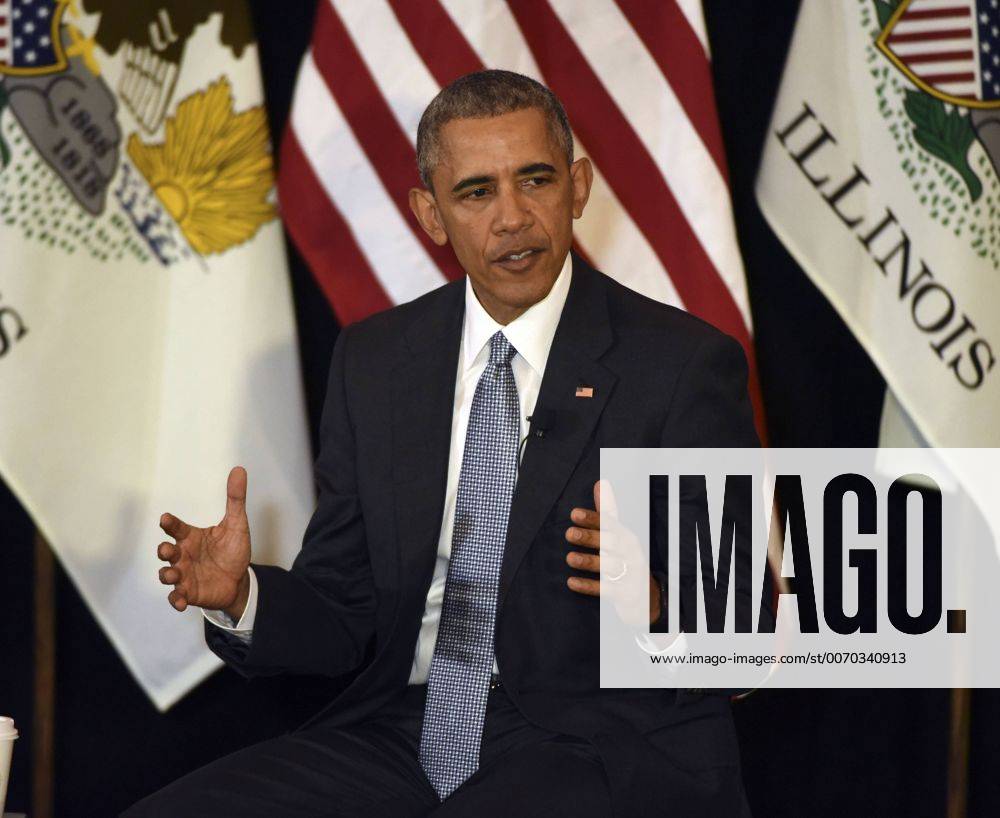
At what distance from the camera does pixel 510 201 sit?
92.7 inches

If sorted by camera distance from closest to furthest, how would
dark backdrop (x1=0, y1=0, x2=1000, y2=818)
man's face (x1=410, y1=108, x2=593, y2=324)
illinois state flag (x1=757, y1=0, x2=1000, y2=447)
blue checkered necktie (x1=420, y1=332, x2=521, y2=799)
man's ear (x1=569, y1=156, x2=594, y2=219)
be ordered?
blue checkered necktie (x1=420, y1=332, x2=521, y2=799) → man's face (x1=410, y1=108, x2=593, y2=324) → man's ear (x1=569, y1=156, x2=594, y2=219) → illinois state flag (x1=757, y1=0, x2=1000, y2=447) → dark backdrop (x1=0, y1=0, x2=1000, y2=818)

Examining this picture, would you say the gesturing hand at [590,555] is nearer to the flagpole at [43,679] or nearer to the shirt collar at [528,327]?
the shirt collar at [528,327]

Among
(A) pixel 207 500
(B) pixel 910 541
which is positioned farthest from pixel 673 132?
(A) pixel 207 500

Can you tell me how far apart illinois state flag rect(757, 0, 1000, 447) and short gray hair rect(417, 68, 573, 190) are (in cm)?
89

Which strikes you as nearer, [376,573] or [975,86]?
[376,573]

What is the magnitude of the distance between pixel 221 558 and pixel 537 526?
56 centimetres

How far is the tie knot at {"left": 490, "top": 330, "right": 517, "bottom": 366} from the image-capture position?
2381 mm

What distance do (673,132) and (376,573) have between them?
4.49 ft

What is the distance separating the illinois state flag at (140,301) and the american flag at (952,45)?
1.57 meters

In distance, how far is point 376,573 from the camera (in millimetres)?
2391

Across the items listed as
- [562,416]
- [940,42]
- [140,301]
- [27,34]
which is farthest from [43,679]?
[940,42]

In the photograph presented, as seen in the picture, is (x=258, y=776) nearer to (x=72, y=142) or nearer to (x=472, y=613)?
(x=472, y=613)

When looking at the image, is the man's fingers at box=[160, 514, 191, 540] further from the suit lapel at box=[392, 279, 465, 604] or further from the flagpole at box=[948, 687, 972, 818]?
the flagpole at box=[948, 687, 972, 818]

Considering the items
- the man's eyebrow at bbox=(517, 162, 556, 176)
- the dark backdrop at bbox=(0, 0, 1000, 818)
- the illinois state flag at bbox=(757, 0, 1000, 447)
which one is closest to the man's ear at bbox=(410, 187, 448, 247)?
the man's eyebrow at bbox=(517, 162, 556, 176)
